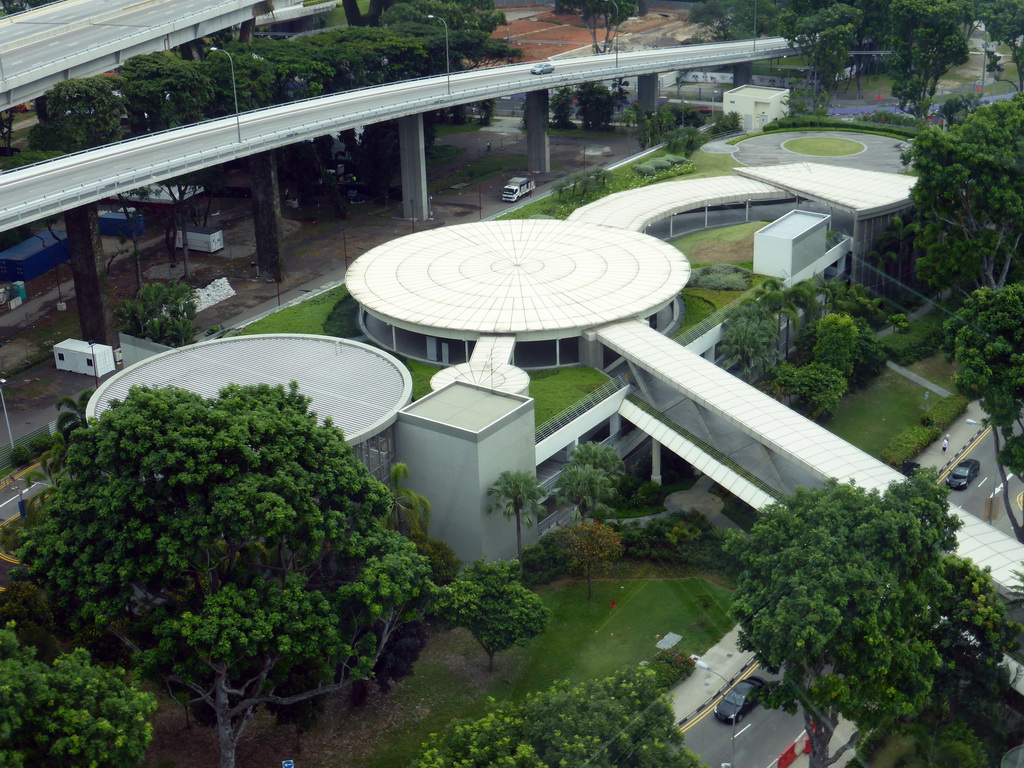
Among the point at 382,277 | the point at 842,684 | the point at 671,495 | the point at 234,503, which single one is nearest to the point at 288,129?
the point at 382,277

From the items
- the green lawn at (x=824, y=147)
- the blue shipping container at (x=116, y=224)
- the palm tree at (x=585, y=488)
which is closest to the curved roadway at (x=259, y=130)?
the blue shipping container at (x=116, y=224)

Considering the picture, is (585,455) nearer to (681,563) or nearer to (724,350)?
(681,563)

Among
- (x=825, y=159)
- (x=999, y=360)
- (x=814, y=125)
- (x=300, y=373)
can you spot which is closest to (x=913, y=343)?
(x=999, y=360)

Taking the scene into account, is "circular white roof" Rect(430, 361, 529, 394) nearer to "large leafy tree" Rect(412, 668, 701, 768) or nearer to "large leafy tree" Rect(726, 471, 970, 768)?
"large leafy tree" Rect(726, 471, 970, 768)

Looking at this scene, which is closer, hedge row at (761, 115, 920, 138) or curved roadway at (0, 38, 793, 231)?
curved roadway at (0, 38, 793, 231)

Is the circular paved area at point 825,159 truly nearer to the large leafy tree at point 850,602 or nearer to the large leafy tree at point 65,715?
the large leafy tree at point 850,602

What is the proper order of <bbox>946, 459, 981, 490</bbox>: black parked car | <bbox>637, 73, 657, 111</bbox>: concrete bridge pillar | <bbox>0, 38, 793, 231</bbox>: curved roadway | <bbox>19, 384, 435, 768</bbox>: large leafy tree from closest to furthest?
<bbox>19, 384, 435, 768</bbox>: large leafy tree, <bbox>946, 459, 981, 490</bbox>: black parked car, <bbox>0, 38, 793, 231</bbox>: curved roadway, <bbox>637, 73, 657, 111</bbox>: concrete bridge pillar

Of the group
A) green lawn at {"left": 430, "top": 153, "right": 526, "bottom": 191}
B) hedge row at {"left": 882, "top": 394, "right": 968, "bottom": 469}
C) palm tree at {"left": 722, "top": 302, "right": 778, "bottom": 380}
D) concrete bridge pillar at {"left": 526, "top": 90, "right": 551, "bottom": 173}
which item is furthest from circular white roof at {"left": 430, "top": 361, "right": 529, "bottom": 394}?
concrete bridge pillar at {"left": 526, "top": 90, "right": 551, "bottom": 173}
